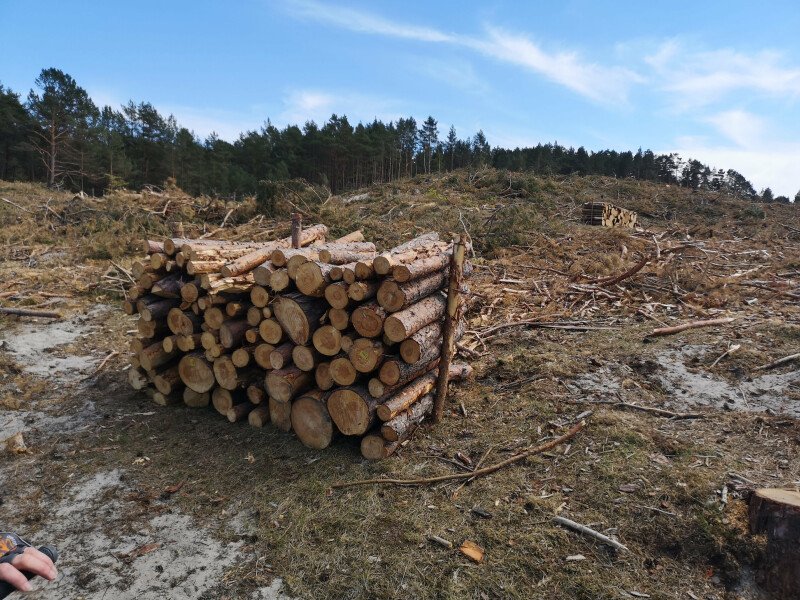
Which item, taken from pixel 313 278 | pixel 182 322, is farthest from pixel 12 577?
pixel 182 322

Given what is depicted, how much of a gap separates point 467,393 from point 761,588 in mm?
3327

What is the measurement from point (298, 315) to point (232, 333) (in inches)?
38.2

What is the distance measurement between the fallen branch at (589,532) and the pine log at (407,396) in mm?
1769

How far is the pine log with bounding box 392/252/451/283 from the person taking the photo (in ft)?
15.1

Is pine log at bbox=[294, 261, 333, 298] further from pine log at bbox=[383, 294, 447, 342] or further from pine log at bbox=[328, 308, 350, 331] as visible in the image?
pine log at bbox=[383, 294, 447, 342]

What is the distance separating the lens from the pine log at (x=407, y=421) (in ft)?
15.1

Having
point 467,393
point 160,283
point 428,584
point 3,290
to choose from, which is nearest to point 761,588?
point 428,584

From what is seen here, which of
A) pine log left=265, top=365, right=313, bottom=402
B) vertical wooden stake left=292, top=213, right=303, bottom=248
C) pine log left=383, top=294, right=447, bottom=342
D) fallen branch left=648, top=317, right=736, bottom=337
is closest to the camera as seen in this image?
pine log left=383, top=294, right=447, bottom=342

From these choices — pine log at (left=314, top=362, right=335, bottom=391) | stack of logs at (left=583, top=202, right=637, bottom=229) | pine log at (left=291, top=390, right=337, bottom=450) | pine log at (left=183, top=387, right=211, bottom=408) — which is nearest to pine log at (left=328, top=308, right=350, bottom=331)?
pine log at (left=314, top=362, right=335, bottom=391)

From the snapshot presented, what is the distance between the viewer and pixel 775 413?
4.77m

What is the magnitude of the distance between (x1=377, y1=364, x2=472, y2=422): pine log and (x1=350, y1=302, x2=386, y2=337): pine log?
0.72m

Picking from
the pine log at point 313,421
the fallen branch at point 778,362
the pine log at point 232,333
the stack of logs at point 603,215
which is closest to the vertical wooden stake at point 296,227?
the pine log at point 232,333

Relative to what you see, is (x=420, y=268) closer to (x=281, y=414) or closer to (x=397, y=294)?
(x=397, y=294)

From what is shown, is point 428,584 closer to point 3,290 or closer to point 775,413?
point 775,413
